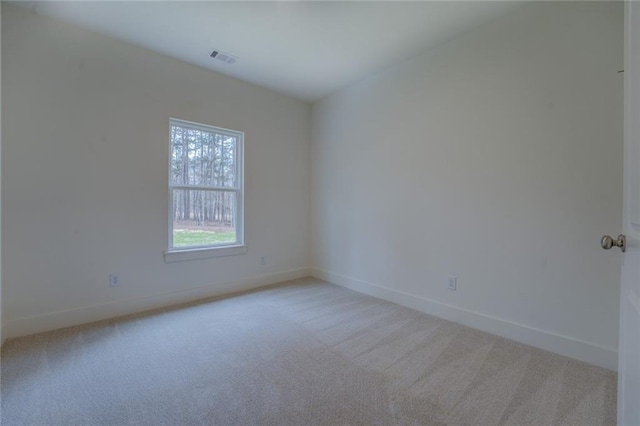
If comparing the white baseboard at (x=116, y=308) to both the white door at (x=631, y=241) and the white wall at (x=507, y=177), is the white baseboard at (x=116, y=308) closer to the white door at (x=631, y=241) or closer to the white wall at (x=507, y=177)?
the white wall at (x=507, y=177)

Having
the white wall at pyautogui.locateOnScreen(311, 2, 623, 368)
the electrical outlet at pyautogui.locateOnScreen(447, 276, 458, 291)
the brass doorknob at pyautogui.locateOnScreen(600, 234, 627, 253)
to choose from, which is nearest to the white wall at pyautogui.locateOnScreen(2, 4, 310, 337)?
the white wall at pyautogui.locateOnScreen(311, 2, 623, 368)

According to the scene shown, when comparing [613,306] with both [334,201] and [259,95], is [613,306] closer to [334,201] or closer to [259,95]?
[334,201]

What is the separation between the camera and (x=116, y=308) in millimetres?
2717

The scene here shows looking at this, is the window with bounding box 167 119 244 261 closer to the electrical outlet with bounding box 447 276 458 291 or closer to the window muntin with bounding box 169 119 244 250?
the window muntin with bounding box 169 119 244 250

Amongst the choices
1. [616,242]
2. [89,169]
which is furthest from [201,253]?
[616,242]

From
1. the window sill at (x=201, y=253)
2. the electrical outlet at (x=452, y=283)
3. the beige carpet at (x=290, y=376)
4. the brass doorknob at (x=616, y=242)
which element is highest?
the brass doorknob at (x=616, y=242)

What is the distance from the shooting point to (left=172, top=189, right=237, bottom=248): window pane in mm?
3168

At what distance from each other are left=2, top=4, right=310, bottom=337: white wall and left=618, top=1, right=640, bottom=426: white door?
3.34 metres

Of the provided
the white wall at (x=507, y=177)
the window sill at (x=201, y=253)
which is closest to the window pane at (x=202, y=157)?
the window sill at (x=201, y=253)

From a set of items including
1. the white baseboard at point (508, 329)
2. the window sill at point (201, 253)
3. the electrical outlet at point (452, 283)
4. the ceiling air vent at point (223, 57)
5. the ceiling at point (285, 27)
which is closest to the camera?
the white baseboard at point (508, 329)

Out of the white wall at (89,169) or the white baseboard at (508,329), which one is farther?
the white wall at (89,169)

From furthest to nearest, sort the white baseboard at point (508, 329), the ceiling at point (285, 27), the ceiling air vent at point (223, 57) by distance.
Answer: the ceiling air vent at point (223, 57)
the ceiling at point (285, 27)
the white baseboard at point (508, 329)

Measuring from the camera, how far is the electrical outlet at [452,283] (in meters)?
2.67

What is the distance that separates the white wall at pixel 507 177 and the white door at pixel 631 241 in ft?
3.83
